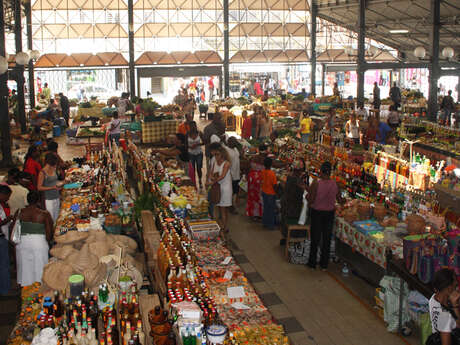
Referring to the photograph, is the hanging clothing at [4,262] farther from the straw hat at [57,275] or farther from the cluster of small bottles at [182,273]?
the cluster of small bottles at [182,273]

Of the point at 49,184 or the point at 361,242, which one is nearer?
the point at 361,242

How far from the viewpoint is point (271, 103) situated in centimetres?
2331

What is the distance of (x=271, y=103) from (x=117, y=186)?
15.7m

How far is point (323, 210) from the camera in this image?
740 centimetres

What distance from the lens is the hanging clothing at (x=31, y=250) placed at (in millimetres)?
6570

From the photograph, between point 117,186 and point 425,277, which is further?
point 117,186

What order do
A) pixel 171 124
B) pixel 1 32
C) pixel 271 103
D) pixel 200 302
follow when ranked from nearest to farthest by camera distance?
pixel 200 302, pixel 1 32, pixel 171 124, pixel 271 103

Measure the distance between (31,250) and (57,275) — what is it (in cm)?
163

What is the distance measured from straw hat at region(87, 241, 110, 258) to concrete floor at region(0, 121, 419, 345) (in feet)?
4.52

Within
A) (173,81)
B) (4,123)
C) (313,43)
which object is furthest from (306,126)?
(173,81)

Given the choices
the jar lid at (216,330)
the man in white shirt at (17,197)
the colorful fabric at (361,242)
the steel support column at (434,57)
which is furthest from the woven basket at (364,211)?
the steel support column at (434,57)

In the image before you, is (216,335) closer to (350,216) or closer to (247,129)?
(350,216)

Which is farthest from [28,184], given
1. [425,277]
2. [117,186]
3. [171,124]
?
[171,124]

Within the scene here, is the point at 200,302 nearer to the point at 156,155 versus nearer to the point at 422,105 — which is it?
the point at 156,155
